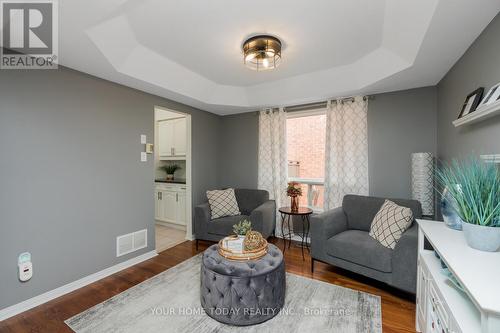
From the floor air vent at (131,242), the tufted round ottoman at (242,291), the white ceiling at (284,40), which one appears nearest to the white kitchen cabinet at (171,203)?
the floor air vent at (131,242)

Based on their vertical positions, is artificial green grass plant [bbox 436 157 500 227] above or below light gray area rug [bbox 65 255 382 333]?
above

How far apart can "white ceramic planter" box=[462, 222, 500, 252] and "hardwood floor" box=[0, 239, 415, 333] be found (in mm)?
981

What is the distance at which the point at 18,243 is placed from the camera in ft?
6.77

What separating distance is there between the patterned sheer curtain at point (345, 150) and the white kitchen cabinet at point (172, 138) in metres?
2.74

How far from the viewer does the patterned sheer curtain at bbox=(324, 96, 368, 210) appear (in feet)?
10.6

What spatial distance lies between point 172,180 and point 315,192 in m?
2.86

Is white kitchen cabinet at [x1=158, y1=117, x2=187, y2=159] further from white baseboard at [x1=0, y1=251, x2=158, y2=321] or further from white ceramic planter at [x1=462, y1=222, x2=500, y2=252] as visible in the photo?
white ceramic planter at [x1=462, y1=222, x2=500, y2=252]

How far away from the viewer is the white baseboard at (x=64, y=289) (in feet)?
6.54

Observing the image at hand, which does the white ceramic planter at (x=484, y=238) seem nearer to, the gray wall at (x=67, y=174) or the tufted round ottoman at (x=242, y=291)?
the tufted round ottoman at (x=242, y=291)

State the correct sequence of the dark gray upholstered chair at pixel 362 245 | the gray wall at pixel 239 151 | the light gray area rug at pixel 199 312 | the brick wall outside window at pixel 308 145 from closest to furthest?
the light gray area rug at pixel 199 312, the dark gray upholstered chair at pixel 362 245, the brick wall outside window at pixel 308 145, the gray wall at pixel 239 151

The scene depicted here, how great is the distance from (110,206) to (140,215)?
0.44 metres

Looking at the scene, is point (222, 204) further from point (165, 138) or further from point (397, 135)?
point (397, 135)

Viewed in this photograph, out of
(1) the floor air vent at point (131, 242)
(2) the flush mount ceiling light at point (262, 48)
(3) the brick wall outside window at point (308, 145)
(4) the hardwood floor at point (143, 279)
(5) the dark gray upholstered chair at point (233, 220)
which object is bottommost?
(4) the hardwood floor at point (143, 279)

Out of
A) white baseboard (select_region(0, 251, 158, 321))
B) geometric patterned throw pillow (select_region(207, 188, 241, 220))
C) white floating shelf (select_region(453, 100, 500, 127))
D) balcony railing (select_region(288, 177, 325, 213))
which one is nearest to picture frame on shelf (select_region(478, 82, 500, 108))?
white floating shelf (select_region(453, 100, 500, 127))
